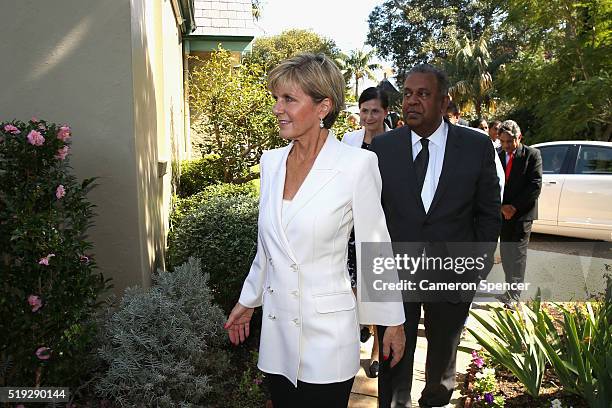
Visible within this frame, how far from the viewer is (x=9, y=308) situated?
3.23m

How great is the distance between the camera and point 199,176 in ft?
35.4

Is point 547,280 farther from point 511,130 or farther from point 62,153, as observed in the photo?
point 62,153

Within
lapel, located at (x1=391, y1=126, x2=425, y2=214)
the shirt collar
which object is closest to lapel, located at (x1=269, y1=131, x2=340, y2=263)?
lapel, located at (x1=391, y1=126, x2=425, y2=214)

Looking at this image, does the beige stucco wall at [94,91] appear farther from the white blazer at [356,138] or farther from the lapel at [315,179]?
the lapel at [315,179]

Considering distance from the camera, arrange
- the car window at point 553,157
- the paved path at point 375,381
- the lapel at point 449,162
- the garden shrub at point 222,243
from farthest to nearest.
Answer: the car window at point 553,157 < the garden shrub at point 222,243 < the paved path at point 375,381 < the lapel at point 449,162

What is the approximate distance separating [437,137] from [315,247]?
5.65 ft

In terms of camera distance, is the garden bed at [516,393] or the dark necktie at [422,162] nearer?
the dark necktie at [422,162]

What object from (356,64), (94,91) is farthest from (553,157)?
(356,64)

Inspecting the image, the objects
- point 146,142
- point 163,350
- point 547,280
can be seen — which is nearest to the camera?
point 163,350

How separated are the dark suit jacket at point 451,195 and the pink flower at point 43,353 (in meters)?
2.11

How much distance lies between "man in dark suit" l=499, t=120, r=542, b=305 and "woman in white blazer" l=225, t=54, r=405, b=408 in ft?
14.6

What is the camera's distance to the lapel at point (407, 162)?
362cm

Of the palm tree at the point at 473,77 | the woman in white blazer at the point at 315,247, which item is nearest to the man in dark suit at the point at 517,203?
the woman in white blazer at the point at 315,247

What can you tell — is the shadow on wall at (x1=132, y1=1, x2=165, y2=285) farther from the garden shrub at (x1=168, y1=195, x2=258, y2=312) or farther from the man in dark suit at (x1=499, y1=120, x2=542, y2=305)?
the man in dark suit at (x1=499, y1=120, x2=542, y2=305)
